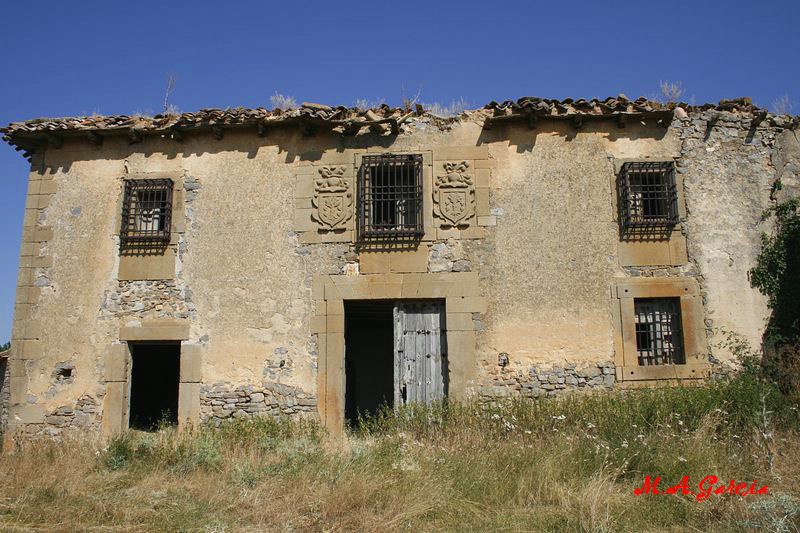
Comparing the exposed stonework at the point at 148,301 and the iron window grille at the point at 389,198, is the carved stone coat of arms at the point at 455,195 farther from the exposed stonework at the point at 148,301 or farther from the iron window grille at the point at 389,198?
the exposed stonework at the point at 148,301

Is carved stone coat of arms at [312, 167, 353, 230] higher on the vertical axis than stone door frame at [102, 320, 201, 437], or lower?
higher

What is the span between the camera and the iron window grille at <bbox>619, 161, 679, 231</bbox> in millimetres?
8586

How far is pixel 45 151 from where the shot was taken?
9.53m

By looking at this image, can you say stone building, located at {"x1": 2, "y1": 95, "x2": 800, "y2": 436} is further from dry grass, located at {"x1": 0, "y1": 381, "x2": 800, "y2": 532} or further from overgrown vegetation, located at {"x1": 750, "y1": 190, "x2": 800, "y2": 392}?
dry grass, located at {"x1": 0, "y1": 381, "x2": 800, "y2": 532}

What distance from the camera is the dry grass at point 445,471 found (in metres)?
4.91

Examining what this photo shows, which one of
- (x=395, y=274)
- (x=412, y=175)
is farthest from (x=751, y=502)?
(x=412, y=175)

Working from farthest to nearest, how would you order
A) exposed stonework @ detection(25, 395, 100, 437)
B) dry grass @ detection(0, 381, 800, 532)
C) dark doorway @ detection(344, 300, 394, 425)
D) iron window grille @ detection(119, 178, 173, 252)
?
dark doorway @ detection(344, 300, 394, 425) → iron window grille @ detection(119, 178, 173, 252) → exposed stonework @ detection(25, 395, 100, 437) → dry grass @ detection(0, 381, 800, 532)

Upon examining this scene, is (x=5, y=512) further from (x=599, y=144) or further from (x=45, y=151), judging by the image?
(x=599, y=144)

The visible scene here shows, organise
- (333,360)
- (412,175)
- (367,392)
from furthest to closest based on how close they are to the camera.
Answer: (367,392) < (412,175) < (333,360)

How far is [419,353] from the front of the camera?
8609 mm

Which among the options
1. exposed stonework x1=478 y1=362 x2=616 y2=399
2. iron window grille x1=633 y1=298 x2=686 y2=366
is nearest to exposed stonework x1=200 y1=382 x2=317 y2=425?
exposed stonework x1=478 y1=362 x2=616 y2=399

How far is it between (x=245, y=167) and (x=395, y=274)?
2.91 meters

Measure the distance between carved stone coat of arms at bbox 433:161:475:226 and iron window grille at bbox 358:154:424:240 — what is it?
0.99 ft
